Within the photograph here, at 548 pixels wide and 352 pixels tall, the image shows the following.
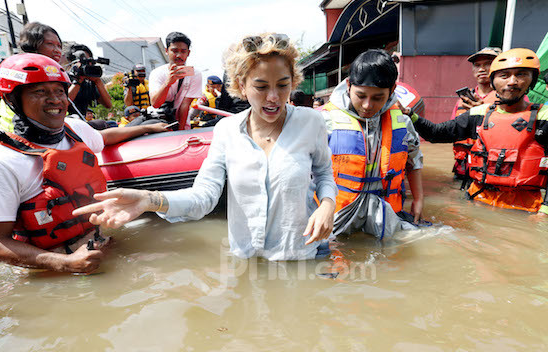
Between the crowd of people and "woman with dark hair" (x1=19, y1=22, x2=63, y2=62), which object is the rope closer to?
the crowd of people

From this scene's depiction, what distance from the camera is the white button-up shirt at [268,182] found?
1.72 m

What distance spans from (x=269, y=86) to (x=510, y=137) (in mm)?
2577

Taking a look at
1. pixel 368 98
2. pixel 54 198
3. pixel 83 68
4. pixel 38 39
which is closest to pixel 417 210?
pixel 368 98

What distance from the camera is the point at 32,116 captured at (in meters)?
2.16

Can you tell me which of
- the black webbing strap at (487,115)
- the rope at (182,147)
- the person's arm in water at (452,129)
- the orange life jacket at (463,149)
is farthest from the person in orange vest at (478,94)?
the rope at (182,147)

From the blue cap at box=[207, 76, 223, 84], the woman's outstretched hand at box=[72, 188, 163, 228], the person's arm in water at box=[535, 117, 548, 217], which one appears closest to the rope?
the woman's outstretched hand at box=[72, 188, 163, 228]

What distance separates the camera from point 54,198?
2.16 metres

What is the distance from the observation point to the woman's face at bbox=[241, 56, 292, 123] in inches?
63.6

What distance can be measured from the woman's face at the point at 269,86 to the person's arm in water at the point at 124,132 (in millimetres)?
1950

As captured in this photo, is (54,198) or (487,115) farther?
(487,115)

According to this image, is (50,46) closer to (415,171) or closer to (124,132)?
(124,132)

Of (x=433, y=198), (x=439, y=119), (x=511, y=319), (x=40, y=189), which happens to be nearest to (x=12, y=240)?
(x=40, y=189)

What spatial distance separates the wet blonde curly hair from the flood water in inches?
41.6

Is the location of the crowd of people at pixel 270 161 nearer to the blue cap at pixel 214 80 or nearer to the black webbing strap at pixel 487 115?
the black webbing strap at pixel 487 115
